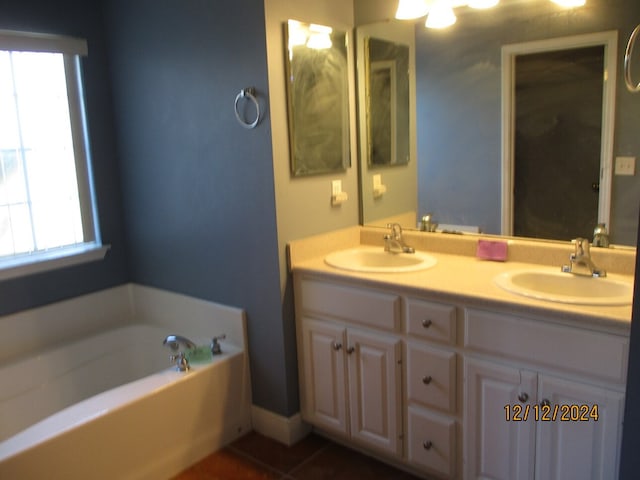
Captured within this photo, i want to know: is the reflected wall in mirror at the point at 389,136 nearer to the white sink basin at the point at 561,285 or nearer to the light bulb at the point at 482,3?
the light bulb at the point at 482,3

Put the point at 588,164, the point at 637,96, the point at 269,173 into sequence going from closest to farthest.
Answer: the point at 637,96 → the point at 588,164 → the point at 269,173

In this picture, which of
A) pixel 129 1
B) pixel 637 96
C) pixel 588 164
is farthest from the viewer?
pixel 129 1

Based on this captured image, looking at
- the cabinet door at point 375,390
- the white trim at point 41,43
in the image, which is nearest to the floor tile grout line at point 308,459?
the cabinet door at point 375,390

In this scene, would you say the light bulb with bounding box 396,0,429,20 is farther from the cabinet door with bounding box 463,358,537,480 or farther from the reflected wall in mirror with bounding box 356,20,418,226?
the cabinet door with bounding box 463,358,537,480

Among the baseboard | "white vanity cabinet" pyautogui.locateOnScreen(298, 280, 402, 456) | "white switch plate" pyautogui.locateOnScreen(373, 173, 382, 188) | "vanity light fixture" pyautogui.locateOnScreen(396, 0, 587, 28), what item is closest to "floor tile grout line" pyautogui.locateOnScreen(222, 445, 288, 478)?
the baseboard

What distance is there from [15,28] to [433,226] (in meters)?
2.18

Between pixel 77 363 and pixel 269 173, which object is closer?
pixel 269 173

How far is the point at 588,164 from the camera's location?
2.14 metres

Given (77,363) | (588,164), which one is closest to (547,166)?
(588,164)

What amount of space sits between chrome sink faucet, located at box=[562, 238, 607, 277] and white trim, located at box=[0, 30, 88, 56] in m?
2.55

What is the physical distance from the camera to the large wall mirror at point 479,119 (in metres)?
2.06

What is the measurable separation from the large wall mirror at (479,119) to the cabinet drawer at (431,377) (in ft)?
2.20

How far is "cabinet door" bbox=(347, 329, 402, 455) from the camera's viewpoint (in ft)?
7.36

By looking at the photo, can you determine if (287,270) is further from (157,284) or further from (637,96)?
(637,96)
